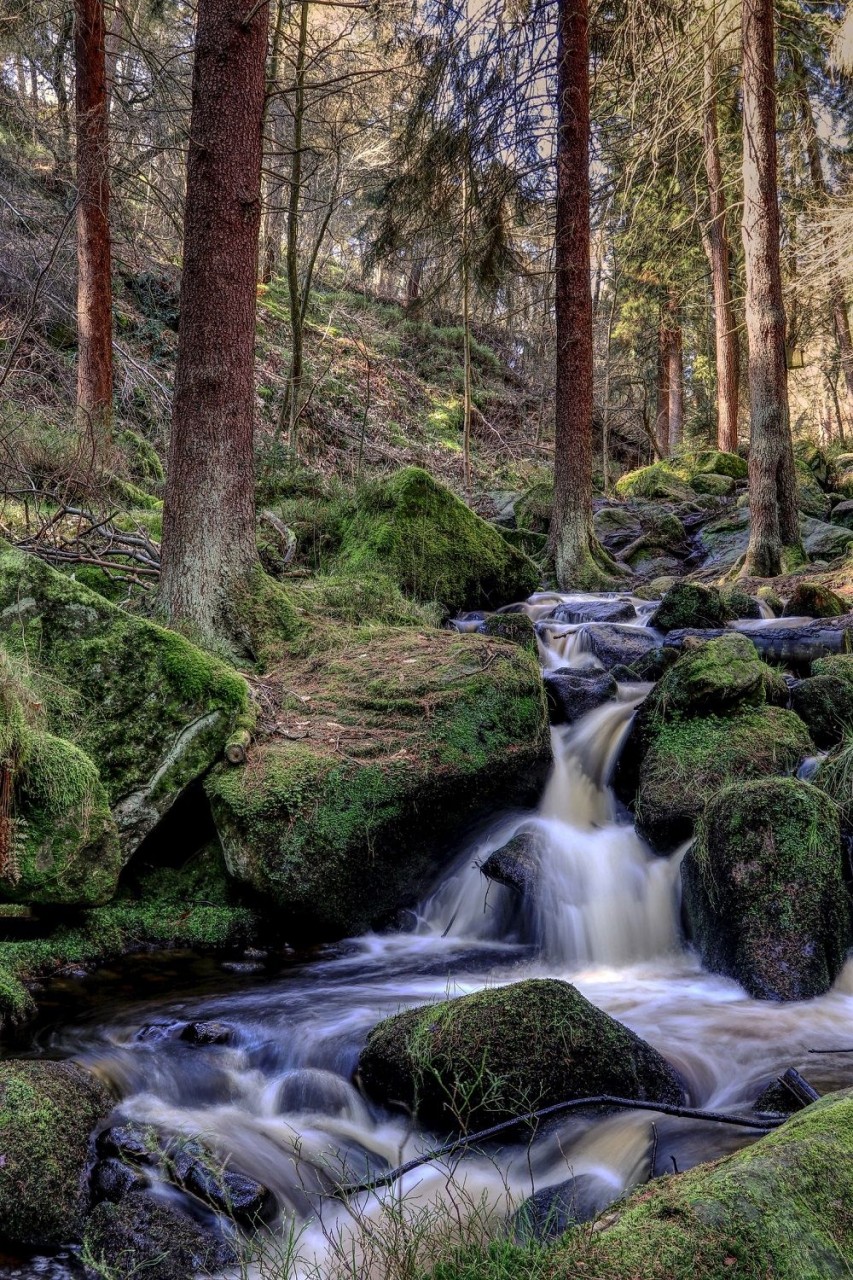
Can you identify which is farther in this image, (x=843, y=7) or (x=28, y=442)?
(x=843, y=7)

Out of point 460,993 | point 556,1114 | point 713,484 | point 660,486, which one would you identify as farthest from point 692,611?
point 713,484

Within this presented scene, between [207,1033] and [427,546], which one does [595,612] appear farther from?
[207,1033]

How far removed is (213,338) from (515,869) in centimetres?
450

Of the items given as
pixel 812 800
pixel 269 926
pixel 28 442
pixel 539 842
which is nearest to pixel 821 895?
pixel 812 800

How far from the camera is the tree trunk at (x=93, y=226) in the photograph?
32.5 feet

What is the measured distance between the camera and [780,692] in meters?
6.59

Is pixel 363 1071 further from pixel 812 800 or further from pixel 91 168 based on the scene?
pixel 91 168

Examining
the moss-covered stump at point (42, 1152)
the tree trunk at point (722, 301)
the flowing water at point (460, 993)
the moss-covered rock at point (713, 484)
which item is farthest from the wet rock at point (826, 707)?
the tree trunk at point (722, 301)

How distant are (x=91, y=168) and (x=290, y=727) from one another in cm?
783

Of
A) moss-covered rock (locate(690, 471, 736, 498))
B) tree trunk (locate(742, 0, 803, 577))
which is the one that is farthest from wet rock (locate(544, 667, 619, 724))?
moss-covered rock (locate(690, 471, 736, 498))

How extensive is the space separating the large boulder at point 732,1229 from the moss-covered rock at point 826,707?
4.81 metres

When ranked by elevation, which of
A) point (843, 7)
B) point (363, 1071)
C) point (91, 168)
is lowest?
point (363, 1071)

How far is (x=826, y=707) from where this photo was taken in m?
6.27

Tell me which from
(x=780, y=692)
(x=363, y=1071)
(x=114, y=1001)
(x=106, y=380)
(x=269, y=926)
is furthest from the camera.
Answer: (x=106, y=380)
